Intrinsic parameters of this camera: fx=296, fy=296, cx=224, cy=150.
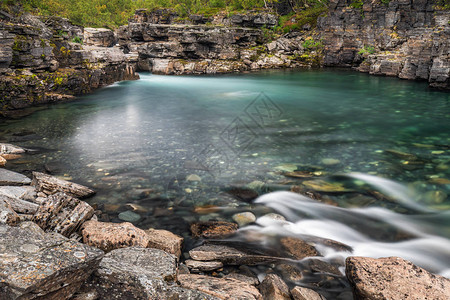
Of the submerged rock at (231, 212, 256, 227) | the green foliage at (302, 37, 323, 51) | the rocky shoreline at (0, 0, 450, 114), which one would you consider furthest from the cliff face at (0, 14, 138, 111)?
the green foliage at (302, 37, 323, 51)

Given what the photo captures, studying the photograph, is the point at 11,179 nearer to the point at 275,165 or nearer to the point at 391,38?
the point at 275,165

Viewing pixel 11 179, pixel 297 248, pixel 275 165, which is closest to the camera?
pixel 297 248

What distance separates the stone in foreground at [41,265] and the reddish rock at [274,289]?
194 cm

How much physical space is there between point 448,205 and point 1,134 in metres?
13.6

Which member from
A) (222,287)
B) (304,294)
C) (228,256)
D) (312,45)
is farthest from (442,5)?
(222,287)

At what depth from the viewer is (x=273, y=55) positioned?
3844 centimetres

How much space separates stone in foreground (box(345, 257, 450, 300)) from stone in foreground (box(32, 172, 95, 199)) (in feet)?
16.5

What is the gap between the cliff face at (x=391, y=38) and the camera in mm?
21359

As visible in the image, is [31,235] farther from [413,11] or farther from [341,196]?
[413,11]

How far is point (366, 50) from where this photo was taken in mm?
34688

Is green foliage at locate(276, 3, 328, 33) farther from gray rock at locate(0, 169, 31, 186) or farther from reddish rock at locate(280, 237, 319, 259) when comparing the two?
reddish rock at locate(280, 237, 319, 259)

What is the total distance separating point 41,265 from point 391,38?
3850 centimetres

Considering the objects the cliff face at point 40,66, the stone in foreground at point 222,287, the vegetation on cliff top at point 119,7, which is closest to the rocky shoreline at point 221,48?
the cliff face at point 40,66

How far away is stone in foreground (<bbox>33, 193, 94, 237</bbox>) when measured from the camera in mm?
4160
